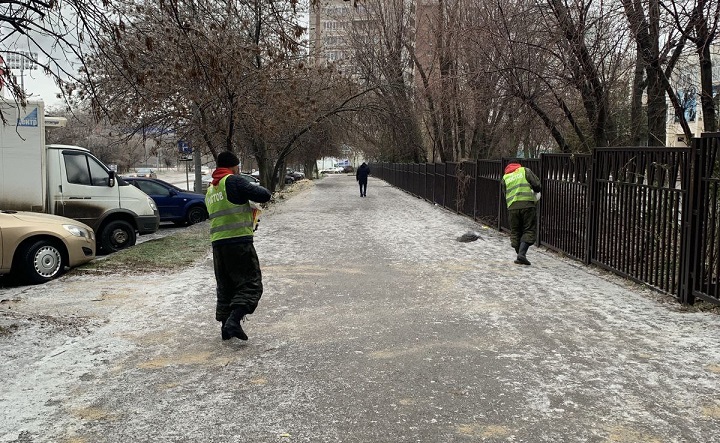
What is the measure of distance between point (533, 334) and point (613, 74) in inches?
326

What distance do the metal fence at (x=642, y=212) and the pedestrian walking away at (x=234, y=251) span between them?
4505 mm

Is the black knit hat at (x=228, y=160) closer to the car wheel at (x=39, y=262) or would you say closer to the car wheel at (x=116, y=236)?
the car wheel at (x=39, y=262)

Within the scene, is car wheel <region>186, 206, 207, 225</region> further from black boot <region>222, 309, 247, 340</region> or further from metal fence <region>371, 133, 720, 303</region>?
black boot <region>222, 309, 247, 340</region>

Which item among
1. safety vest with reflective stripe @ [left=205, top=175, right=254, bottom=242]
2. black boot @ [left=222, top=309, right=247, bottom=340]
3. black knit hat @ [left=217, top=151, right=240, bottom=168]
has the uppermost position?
black knit hat @ [left=217, top=151, right=240, bottom=168]

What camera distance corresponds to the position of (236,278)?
5.77 m

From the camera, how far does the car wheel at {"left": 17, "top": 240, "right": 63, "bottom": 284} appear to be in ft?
28.8

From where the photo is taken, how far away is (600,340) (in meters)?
5.88

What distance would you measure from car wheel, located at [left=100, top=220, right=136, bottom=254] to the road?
378 cm

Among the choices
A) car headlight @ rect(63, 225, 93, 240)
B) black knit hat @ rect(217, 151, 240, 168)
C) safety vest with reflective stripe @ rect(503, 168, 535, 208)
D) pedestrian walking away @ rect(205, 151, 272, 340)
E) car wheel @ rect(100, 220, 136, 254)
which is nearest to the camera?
pedestrian walking away @ rect(205, 151, 272, 340)

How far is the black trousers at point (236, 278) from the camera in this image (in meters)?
5.73

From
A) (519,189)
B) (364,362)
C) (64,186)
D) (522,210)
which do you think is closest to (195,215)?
(64,186)

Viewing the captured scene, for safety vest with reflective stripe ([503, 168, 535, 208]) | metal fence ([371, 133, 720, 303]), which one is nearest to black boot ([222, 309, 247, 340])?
metal fence ([371, 133, 720, 303])

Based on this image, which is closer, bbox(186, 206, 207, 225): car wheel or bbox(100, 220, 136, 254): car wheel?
bbox(100, 220, 136, 254): car wheel

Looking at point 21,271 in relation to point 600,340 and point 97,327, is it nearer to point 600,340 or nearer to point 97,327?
point 97,327
